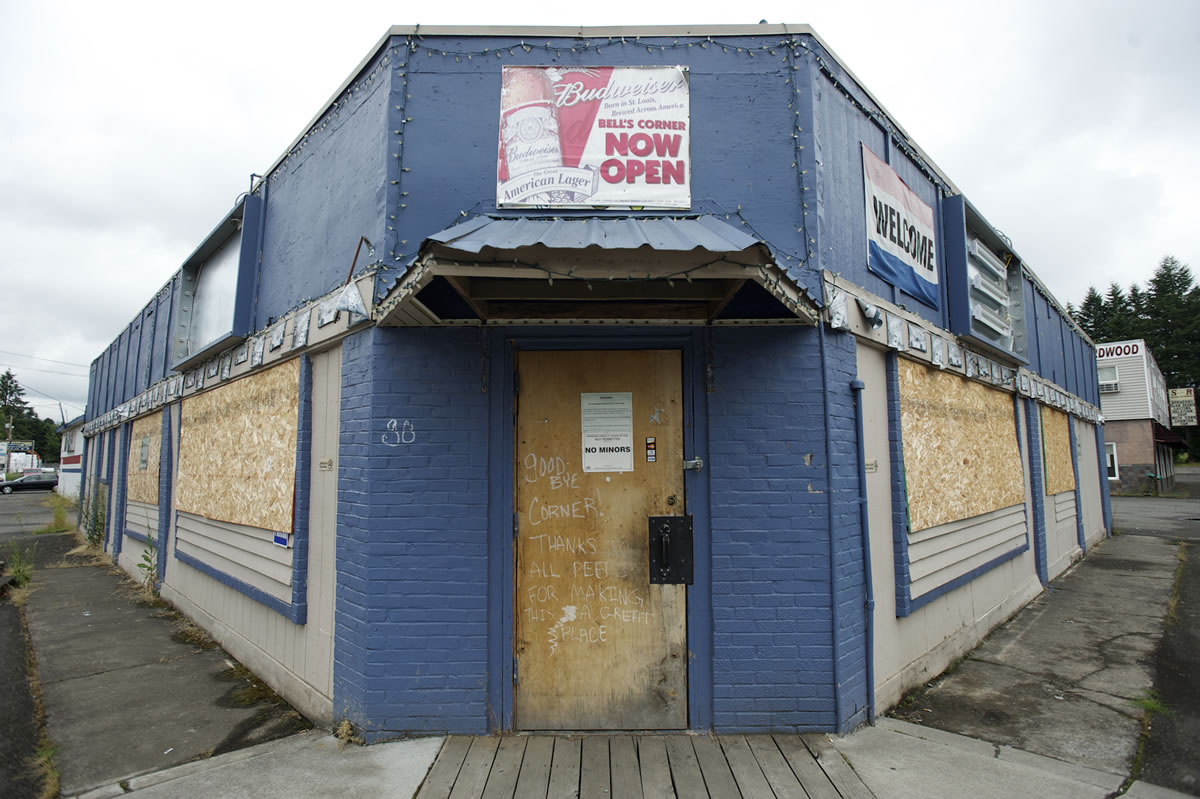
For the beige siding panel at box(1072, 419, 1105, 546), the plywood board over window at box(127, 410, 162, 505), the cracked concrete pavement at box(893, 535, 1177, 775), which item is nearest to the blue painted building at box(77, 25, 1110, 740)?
the cracked concrete pavement at box(893, 535, 1177, 775)

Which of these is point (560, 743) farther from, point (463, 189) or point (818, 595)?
point (463, 189)

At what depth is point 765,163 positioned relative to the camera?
4574 mm

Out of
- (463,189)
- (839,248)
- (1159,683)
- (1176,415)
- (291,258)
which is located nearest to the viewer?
(463,189)

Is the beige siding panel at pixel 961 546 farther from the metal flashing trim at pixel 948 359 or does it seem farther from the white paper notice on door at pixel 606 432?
the white paper notice on door at pixel 606 432

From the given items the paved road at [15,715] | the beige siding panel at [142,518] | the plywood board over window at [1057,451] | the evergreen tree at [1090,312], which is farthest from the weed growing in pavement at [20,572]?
the evergreen tree at [1090,312]

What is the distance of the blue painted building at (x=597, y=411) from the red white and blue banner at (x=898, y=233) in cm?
15

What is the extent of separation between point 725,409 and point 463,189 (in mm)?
2387

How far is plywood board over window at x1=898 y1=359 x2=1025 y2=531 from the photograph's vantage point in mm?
5516

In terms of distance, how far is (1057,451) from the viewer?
1066 centimetres

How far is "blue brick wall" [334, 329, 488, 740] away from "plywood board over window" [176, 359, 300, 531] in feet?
4.18

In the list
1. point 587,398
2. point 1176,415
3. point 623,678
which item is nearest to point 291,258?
point 587,398

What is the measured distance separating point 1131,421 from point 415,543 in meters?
34.9

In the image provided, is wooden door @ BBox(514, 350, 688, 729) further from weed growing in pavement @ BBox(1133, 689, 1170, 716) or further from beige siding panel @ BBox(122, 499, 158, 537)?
beige siding panel @ BBox(122, 499, 158, 537)

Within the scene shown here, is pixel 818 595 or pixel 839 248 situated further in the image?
pixel 839 248
